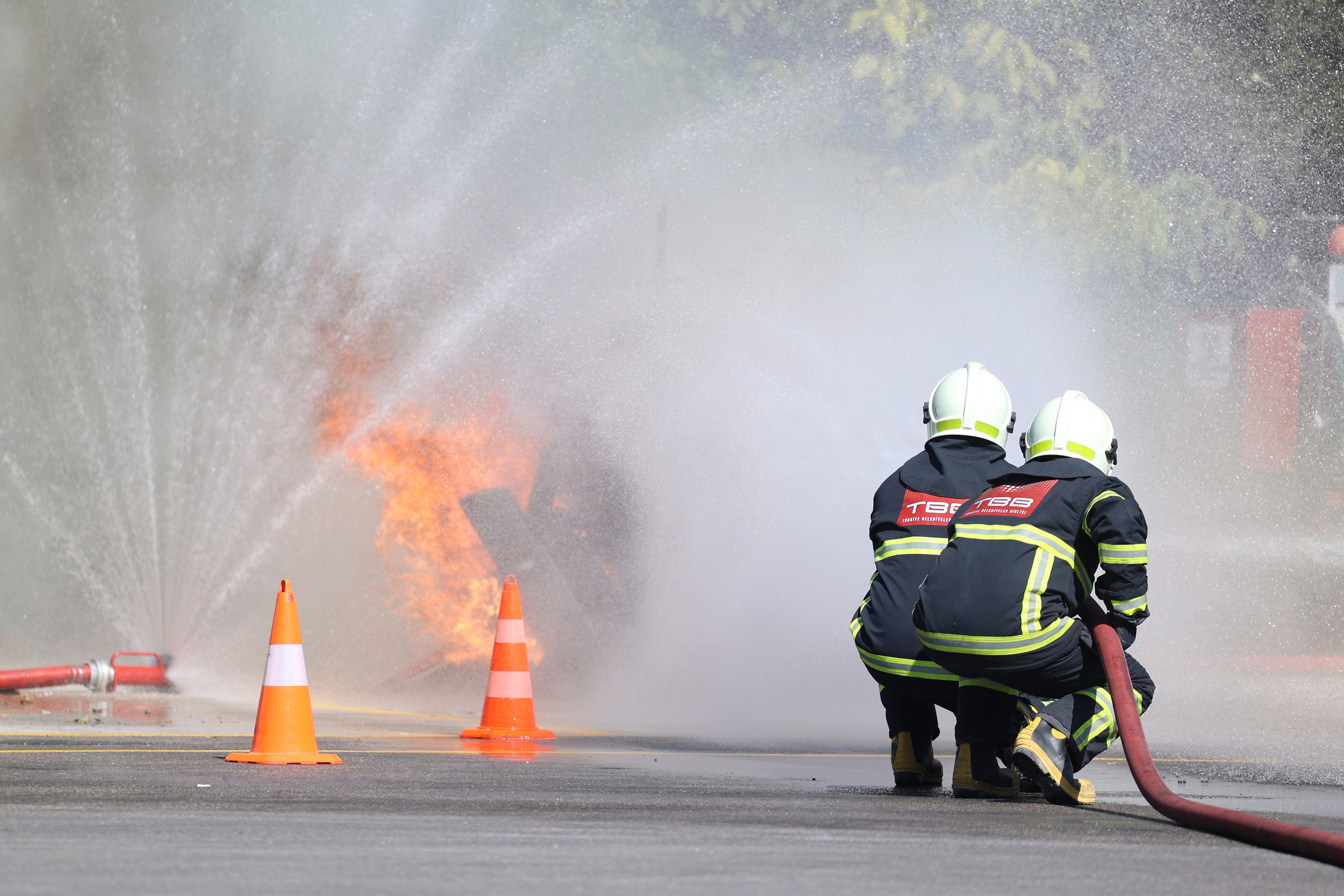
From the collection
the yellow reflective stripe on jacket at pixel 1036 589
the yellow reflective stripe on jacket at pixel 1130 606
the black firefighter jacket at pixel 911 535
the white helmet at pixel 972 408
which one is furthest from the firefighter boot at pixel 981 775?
the white helmet at pixel 972 408

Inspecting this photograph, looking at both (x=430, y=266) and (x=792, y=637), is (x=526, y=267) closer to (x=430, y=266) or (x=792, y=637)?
(x=430, y=266)

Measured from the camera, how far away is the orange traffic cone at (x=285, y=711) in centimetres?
637

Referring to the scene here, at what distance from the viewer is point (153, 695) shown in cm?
1055

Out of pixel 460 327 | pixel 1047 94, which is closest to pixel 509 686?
pixel 460 327

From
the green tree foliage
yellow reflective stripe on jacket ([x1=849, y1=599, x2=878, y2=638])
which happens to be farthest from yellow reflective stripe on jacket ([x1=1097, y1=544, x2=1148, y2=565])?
the green tree foliage

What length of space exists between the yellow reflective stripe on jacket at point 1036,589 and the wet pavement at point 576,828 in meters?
0.57

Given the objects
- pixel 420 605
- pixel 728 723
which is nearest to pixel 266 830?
pixel 728 723

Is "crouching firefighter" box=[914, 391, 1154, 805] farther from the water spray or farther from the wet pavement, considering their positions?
the water spray

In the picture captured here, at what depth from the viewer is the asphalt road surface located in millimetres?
3508

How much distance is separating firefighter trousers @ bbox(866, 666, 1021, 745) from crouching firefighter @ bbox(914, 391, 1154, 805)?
0.21 feet

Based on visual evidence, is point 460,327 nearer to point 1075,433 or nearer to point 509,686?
point 509,686

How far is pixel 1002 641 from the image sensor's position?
529 centimetres

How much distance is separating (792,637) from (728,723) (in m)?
1.39

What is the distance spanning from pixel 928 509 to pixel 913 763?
2.86 ft
